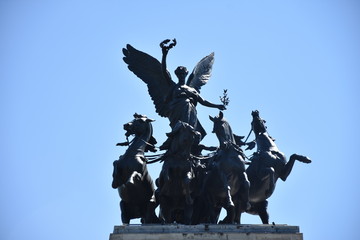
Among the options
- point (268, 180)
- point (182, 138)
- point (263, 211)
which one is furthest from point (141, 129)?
point (263, 211)

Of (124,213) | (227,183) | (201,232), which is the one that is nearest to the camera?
(201,232)

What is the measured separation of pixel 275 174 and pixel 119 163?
4657 millimetres

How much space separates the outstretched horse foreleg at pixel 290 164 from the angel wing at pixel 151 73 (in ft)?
13.9

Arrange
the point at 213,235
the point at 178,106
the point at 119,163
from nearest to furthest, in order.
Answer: the point at 213,235
the point at 119,163
the point at 178,106

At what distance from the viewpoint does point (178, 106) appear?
80.5ft

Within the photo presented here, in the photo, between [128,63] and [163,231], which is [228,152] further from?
[128,63]

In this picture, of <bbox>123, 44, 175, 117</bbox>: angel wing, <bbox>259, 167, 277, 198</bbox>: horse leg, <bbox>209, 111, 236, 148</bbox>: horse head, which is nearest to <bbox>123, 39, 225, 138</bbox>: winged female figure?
<bbox>123, 44, 175, 117</bbox>: angel wing

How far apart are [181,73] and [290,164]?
4310 mm

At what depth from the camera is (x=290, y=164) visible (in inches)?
947

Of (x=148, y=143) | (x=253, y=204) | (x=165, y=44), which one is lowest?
(x=253, y=204)

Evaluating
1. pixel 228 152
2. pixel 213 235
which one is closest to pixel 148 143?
pixel 228 152

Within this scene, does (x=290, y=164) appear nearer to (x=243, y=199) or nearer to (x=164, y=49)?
(x=243, y=199)

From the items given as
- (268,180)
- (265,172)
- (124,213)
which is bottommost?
(124,213)

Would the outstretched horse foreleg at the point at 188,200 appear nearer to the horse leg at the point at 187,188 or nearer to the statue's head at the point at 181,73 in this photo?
the horse leg at the point at 187,188
